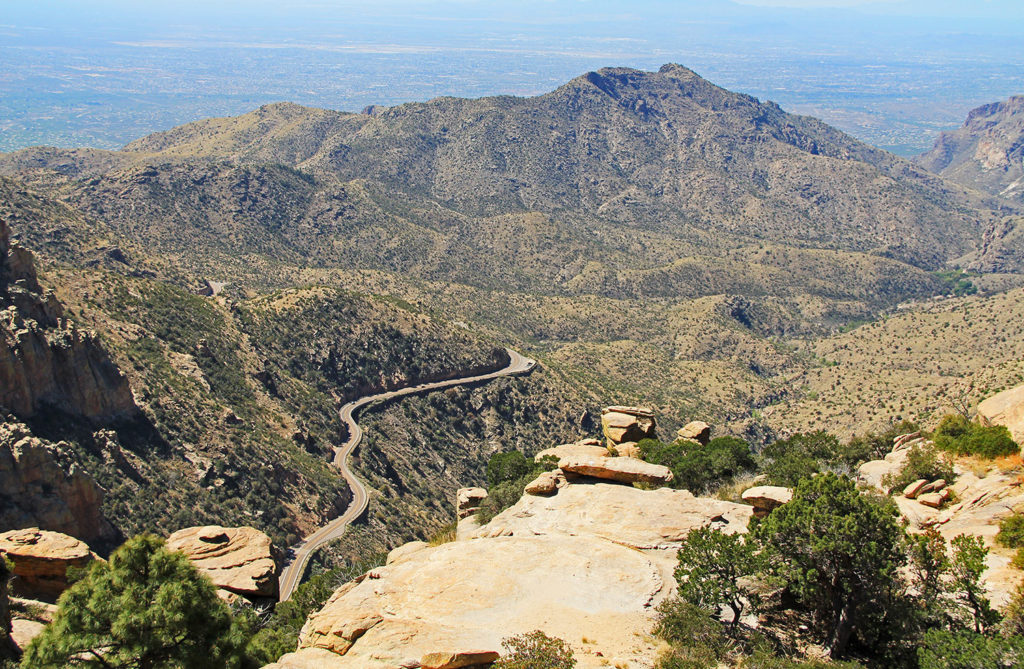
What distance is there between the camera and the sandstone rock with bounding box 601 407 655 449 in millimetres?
61094

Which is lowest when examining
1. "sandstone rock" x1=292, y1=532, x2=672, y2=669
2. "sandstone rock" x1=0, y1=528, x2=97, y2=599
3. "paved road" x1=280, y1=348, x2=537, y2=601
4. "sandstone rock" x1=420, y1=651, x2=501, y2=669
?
"paved road" x1=280, y1=348, x2=537, y2=601

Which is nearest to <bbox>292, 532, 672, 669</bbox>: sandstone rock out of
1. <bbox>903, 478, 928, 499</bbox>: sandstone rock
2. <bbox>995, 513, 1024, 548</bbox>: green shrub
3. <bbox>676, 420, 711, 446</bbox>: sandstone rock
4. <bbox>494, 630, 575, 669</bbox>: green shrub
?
<bbox>494, 630, 575, 669</bbox>: green shrub

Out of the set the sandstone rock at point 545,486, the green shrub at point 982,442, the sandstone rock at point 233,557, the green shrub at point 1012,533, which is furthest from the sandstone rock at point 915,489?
the sandstone rock at point 233,557

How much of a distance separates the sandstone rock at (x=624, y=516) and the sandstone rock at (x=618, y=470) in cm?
226

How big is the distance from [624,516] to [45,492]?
40.8m

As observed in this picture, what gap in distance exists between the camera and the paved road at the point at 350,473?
63.9 meters

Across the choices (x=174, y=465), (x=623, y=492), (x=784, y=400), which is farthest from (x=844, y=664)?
(x=784, y=400)

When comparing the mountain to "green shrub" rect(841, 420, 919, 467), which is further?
the mountain

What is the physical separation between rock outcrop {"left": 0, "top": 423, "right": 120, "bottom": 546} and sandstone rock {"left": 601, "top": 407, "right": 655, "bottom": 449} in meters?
38.5

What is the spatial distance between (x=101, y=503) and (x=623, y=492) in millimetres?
39674

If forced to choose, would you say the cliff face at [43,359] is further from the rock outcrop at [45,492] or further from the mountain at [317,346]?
the rock outcrop at [45,492]

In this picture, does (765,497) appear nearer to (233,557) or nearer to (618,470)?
(618,470)

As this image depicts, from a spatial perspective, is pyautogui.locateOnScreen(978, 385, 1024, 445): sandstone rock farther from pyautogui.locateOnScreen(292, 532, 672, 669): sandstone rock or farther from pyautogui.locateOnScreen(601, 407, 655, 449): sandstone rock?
pyautogui.locateOnScreen(601, 407, 655, 449): sandstone rock

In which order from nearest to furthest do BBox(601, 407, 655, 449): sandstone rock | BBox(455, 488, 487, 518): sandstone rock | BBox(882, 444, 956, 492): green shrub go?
BBox(882, 444, 956, 492): green shrub < BBox(455, 488, 487, 518): sandstone rock < BBox(601, 407, 655, 449): sandstone rock
